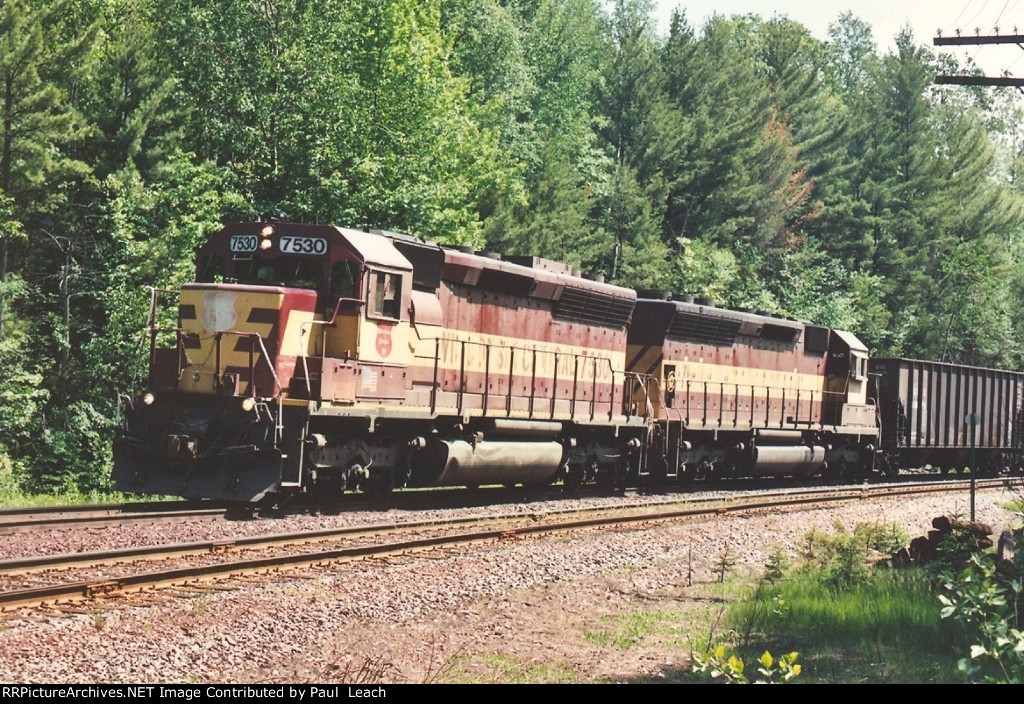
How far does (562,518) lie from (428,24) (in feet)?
72.9

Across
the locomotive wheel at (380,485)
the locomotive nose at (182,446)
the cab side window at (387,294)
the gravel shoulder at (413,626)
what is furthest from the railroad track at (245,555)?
the cab side window at (387,294)

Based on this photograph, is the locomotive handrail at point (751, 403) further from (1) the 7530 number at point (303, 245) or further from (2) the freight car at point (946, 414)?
(1) the 7530 number at point (303, 245)

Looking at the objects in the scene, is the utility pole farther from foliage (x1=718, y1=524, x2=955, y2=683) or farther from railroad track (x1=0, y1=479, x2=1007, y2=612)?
foliage (x1=718, y1=524, x2=955, y2=683)

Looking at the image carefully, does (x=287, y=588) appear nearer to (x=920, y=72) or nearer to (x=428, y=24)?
(x=428, y=24)

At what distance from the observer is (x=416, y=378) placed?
52.1 feet

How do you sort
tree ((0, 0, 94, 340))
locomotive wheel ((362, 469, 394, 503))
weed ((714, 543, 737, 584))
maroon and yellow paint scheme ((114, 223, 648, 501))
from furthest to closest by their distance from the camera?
tree ((0, 0, 94, 340)), locomotive wheel ((362, 469, 394, 503)), maroon and yellow paint scheme ((114, 223, 648, 501)), weed ((714, 543, 737, 584))

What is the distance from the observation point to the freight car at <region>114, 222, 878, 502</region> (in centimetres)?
1375

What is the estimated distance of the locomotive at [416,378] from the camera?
1376cm

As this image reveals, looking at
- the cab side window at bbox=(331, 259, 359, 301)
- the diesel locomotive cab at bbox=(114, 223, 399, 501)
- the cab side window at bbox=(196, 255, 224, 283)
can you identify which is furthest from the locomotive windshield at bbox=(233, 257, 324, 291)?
the cab side window at bbox=(196, 255, 224, 283)

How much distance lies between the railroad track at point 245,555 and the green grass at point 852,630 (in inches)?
156

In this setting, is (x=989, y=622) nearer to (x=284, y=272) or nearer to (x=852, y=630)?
(x=852, y=630)

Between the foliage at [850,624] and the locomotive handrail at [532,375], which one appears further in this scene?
the locomotive handrail at [532,375]

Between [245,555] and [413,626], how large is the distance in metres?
3.07

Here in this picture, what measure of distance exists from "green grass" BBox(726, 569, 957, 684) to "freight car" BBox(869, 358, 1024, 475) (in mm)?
18797
